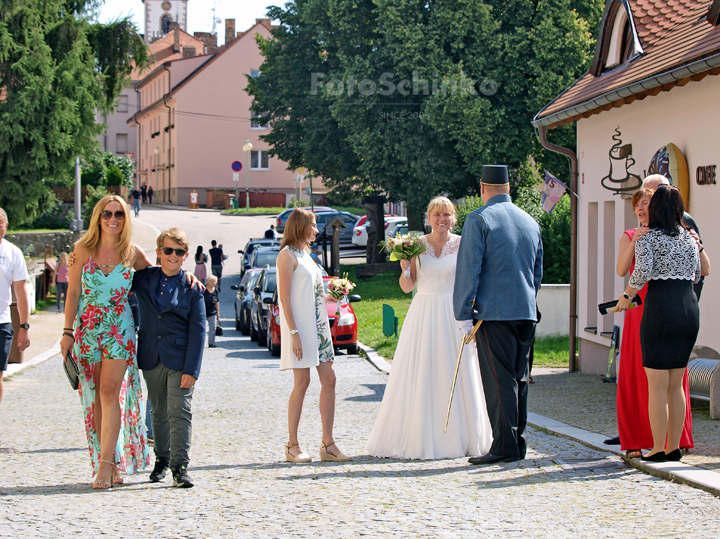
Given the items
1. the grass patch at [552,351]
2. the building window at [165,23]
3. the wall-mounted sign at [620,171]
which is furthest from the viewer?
the building window at [165,23]

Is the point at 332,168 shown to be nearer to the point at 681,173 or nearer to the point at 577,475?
the point at 681,173

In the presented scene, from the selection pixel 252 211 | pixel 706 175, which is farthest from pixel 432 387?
pixel 252 211

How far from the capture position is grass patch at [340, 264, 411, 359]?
57.4 ft

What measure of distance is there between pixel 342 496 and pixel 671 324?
2.47m

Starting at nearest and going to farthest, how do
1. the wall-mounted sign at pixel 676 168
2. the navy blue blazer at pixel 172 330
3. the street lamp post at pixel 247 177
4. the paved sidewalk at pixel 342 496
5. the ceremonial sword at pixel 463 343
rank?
the paved sidewalk at pixel 342 496 < the navy blue blazer at pixel 172 330 < the ceremonial sword at pixel 463 343 < the wall-mounted sign at pixel 676 168 < the street lamp post at pixel 247 177

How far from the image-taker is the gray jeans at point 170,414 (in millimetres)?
5832

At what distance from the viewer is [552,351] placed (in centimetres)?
1622

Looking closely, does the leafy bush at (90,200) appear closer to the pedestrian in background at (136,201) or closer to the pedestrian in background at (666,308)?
the pedestrian in background at (136,201)

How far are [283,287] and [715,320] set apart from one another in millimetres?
5248

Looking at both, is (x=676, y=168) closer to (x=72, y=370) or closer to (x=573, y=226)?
(x=573, y=226)

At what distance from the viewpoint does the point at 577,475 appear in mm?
6020

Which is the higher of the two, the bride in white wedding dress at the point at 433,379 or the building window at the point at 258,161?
the building window at the point at 258,161

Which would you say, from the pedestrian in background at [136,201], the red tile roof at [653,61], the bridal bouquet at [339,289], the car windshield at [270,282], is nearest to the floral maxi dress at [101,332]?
the bridal bouquet at [339,289]

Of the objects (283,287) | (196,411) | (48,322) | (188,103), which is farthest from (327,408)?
(188,103)
